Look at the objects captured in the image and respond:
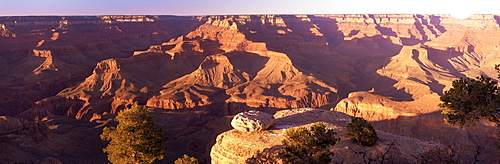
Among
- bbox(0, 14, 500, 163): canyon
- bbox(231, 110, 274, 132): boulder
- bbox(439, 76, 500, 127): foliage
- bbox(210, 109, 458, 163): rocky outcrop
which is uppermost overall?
bbox(439, 76, 500, 127): foliage

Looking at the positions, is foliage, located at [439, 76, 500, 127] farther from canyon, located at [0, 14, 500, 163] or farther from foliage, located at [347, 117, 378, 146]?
canyon, located at [0, 14, 500, 163]

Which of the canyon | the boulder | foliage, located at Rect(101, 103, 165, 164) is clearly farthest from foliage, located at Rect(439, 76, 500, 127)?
foliage, located at Rect(101, 103, 165, 164)

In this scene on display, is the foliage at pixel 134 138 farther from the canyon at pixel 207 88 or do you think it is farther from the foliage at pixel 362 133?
the canyon at pixel 207 88

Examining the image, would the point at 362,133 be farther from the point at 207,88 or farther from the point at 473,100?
the point at 207,88

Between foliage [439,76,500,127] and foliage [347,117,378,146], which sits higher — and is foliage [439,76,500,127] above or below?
above

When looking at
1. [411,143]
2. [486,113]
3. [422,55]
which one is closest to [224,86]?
[411,143]

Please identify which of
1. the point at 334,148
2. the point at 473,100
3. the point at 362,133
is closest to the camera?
the point at 473,100

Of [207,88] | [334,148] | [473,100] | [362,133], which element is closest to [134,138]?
[334,148]

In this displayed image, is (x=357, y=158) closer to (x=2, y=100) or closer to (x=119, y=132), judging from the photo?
Answer: (x=119, y=132)
